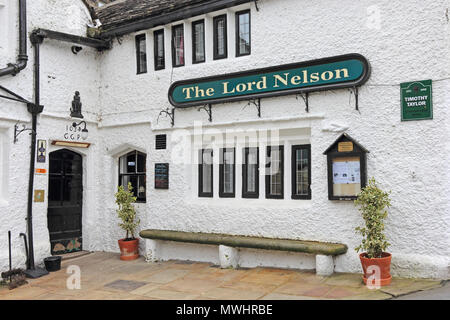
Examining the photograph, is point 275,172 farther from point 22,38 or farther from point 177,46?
point 22,38

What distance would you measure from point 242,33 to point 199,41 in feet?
3.27

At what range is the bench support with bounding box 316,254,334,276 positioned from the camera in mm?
6723

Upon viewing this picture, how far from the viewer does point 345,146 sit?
684cm

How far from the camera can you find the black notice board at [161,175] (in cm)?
876

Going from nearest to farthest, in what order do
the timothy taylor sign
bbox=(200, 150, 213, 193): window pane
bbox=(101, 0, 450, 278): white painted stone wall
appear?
bbox=(101, 0, 450, 278): white painted stone wall < the timothy taylor sign < bbox=(200, 150, 213, 193): window pane

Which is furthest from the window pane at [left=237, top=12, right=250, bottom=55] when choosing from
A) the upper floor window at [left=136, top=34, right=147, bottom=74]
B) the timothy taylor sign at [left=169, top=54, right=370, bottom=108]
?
the upper floor window at [left=136, top=34, right=147, bottom=74]

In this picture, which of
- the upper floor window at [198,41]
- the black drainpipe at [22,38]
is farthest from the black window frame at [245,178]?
the black drainpipe at [22,38]

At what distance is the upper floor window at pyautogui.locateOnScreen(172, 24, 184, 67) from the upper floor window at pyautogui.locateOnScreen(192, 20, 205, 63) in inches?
11.9

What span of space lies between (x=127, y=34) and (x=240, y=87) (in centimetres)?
325

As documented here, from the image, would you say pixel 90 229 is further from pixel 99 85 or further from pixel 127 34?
pixel 127 34

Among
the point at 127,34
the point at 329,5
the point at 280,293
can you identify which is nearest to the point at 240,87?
the point at 329,5

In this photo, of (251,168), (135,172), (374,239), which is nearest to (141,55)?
(135,172)

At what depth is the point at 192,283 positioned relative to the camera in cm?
680

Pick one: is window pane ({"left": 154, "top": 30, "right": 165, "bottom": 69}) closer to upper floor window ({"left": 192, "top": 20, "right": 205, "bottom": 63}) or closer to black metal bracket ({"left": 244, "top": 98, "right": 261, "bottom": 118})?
upper floor window ({"left": 192, "top": 20, "right": 205, "bottom": 63})
